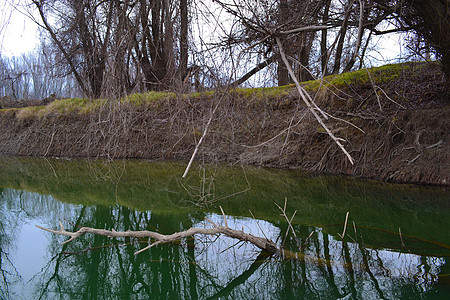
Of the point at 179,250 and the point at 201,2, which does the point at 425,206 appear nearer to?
the point at 179,250

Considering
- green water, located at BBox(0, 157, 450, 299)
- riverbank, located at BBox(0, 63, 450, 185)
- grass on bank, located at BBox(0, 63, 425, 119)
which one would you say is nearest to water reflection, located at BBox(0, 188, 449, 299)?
green water, located at BBox(0, 157, 450, 299)

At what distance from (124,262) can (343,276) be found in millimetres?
1355

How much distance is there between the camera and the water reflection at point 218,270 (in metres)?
2.02

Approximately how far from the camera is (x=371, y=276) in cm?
209

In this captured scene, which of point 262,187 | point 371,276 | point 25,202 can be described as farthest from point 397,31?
point 25,202

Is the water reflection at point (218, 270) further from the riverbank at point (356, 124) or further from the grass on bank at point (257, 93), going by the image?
the grass on bank at point (257, 93)

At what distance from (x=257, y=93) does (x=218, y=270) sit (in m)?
3.69

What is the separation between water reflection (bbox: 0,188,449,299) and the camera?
2.02 meters

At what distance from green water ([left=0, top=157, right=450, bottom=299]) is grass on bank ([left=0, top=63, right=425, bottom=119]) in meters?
0.46

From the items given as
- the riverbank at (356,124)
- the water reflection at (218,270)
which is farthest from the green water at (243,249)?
the riverbank at (356,124)

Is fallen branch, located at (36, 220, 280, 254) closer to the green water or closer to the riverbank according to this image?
the green water

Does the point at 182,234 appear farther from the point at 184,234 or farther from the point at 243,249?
the point at 243,249


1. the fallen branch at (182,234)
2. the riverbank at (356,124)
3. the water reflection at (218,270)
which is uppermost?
the riverbank at (356,124)

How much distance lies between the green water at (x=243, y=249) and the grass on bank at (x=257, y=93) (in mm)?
461
